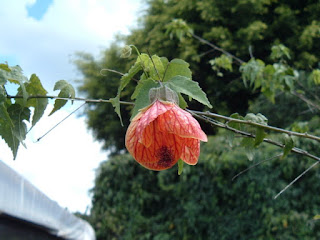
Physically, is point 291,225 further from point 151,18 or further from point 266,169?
point 151,18

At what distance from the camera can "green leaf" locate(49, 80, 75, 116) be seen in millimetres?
813

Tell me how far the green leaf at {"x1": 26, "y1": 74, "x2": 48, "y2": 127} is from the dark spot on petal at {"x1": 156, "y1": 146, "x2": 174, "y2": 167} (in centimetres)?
26

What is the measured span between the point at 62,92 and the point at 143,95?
172 mm

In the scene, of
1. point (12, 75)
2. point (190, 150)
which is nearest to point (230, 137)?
point (190, 150)

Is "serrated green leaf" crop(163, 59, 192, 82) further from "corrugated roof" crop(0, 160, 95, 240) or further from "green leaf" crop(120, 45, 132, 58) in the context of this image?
"corrugated roof" crop(0, 160, 95, 240)

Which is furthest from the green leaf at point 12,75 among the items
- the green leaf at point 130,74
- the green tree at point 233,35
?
the green tree at point 233,35

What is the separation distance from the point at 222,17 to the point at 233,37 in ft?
2.01

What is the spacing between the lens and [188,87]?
725 mm

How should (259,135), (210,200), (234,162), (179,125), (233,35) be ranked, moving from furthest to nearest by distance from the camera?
(233,35)
(210,200)
(234,162)
(259,135)
(179,125)

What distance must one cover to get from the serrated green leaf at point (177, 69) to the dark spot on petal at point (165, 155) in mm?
148

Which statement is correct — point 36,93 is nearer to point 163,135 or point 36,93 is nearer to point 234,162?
point 163,135

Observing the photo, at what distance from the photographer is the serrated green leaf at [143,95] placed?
0.74m

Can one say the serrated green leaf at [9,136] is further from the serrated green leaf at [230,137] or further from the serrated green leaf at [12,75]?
the serrated green leaf at [230,137]

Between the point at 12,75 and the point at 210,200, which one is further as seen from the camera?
the point at 210,200
